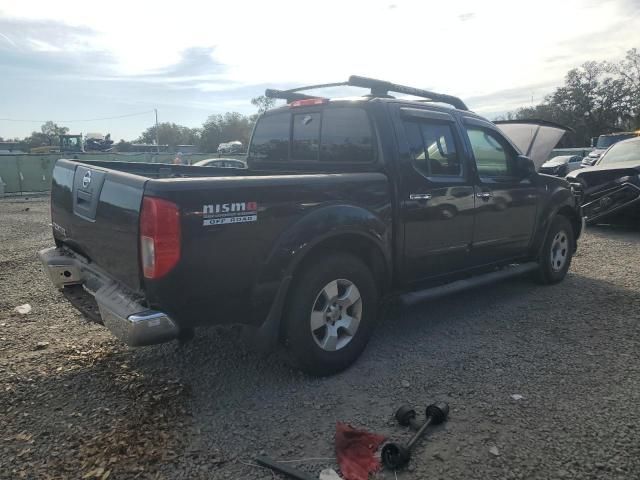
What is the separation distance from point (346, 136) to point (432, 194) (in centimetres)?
87

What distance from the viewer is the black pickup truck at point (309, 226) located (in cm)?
281

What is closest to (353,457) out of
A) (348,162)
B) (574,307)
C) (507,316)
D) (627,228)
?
(348,162)

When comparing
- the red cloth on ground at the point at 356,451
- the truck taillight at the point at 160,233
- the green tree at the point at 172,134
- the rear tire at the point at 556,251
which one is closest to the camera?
the red cloth on ground at the point at 356,451

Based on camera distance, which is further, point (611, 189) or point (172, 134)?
point (172, 134)

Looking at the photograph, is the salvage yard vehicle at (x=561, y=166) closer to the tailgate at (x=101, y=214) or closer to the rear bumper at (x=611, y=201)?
the rear bumper at (x=611, y=201)

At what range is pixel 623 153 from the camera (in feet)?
34.0

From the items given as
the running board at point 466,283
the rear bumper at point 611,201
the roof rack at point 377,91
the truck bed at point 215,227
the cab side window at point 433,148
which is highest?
the roof rack at point 377,91

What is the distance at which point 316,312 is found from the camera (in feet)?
11.3

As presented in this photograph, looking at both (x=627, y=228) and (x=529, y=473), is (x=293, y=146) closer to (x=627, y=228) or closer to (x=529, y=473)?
(x=529, y=473)

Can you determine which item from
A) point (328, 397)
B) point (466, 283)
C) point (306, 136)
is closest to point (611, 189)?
point (466, 283)

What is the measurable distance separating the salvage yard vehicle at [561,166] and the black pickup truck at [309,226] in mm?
16684

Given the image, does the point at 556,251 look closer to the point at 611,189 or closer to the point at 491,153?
the point at 491,153

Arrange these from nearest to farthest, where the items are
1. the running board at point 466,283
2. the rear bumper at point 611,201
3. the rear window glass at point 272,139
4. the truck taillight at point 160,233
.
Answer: the truck taillight at point 160,233, the running board at point 466,283, the rear window glass at point 272,139, the rear bumper at point 611,201

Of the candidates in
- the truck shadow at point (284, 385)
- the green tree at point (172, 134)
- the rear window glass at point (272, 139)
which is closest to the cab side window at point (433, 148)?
the rear window glass at point (272, 139)
